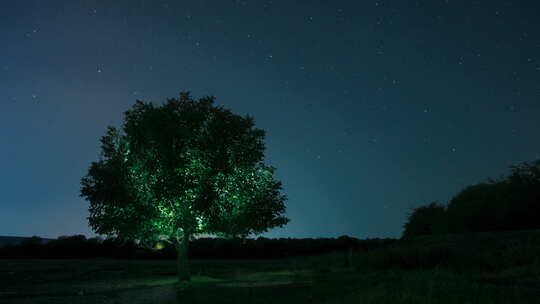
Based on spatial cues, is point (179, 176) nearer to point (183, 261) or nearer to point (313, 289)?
point (183, 261)

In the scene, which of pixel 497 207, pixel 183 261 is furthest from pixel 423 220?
pixel 183 261

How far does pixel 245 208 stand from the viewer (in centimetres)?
2912

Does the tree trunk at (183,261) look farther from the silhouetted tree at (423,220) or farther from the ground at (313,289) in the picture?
the silhouetted tree at (423,220)

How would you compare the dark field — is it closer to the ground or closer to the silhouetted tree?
the ground

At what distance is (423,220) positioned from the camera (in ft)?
281

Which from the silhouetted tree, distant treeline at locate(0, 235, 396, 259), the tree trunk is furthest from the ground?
the silhouetted tree

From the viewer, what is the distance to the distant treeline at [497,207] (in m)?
61.0

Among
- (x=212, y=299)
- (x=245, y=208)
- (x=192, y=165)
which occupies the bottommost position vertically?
(x=212, y=299)

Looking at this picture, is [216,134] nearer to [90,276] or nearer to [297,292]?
[297,292]

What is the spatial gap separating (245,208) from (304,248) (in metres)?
37.4

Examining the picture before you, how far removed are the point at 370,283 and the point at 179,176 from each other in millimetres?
12220

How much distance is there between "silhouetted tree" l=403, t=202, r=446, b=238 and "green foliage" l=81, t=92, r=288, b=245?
183ft

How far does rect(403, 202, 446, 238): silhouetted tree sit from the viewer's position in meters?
81.1

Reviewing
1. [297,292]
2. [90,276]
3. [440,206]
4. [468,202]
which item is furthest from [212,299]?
[440,206]
